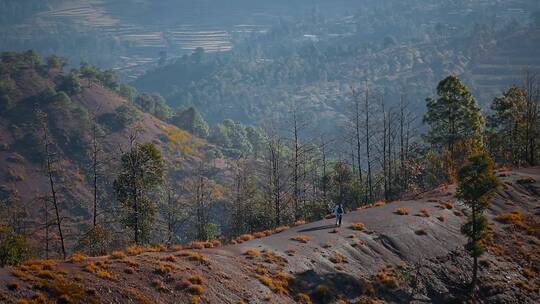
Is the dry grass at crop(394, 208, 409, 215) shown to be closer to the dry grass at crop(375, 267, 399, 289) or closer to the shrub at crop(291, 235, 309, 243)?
the dry grass at crop(375, 267, 399, 289)

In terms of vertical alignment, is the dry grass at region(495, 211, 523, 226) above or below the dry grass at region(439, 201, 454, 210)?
below

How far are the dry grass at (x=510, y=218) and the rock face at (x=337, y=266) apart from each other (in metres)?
0.07

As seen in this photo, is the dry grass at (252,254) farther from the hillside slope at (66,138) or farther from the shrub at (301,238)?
the hillside slope at (66,138)

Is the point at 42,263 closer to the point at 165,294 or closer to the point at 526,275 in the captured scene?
the point at 165,294

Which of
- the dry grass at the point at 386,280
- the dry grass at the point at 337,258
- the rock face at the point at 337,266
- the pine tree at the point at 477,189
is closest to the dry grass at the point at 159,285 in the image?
the rock face at the point at 337,266

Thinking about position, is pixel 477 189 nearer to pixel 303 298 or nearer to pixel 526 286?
pixel 526 286

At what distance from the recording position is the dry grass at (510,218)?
4556 cm

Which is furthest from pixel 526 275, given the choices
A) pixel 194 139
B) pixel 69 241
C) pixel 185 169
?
pixel 194 139

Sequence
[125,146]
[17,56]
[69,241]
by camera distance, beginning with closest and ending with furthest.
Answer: [69,241], [125,146], [17,56]

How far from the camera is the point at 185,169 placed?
133625 mm

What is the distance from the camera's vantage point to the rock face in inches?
1006

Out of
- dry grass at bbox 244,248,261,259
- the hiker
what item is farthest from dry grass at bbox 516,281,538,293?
dry grass at bbox 244,248,261,259

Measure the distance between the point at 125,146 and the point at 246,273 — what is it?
102 metres

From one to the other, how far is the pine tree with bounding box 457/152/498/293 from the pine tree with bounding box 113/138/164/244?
23.9 m
